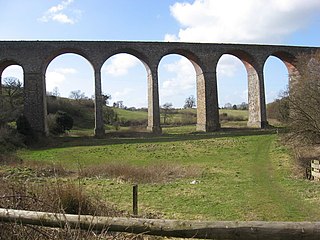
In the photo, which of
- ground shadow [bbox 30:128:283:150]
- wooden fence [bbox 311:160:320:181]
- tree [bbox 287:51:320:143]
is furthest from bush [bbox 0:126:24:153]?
wooden fence [bbox 311:160:320:181]

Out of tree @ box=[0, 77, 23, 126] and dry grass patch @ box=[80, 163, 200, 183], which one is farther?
tree @ box=[0, 77, 23, 126]

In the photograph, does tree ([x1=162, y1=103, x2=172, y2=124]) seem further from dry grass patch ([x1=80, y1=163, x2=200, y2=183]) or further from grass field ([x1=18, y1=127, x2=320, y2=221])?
dry grass patch ([x1=80, y1=163, x2=200, y2=183])

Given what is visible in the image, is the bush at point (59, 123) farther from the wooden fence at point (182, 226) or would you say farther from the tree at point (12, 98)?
the wooden fence at point (182, 226)

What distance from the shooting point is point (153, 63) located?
103ft

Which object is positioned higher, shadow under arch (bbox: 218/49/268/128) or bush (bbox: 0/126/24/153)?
shadow under arch (bbox: 218/49/268/128)

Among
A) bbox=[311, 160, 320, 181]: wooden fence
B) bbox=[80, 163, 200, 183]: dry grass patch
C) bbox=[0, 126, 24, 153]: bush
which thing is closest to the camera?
bbox=[311, 160, 320, 181]: wooden fence

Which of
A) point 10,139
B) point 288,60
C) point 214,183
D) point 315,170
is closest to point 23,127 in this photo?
point 10,139

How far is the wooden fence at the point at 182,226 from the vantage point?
8.04ft

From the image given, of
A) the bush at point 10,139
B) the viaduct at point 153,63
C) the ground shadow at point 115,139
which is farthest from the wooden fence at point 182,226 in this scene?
the viaduct at point 153,63

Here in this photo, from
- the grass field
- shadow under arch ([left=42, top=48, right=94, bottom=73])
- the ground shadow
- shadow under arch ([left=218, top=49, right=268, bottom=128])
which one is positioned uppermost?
shadow under arch ([left=42, top=48, right=94, bottom=73])

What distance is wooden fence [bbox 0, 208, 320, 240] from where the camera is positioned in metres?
2.45

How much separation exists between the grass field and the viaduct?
8.42 metres

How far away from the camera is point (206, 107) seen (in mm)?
32000

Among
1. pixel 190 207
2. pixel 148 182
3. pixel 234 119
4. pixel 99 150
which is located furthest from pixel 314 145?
pixel 234 119
